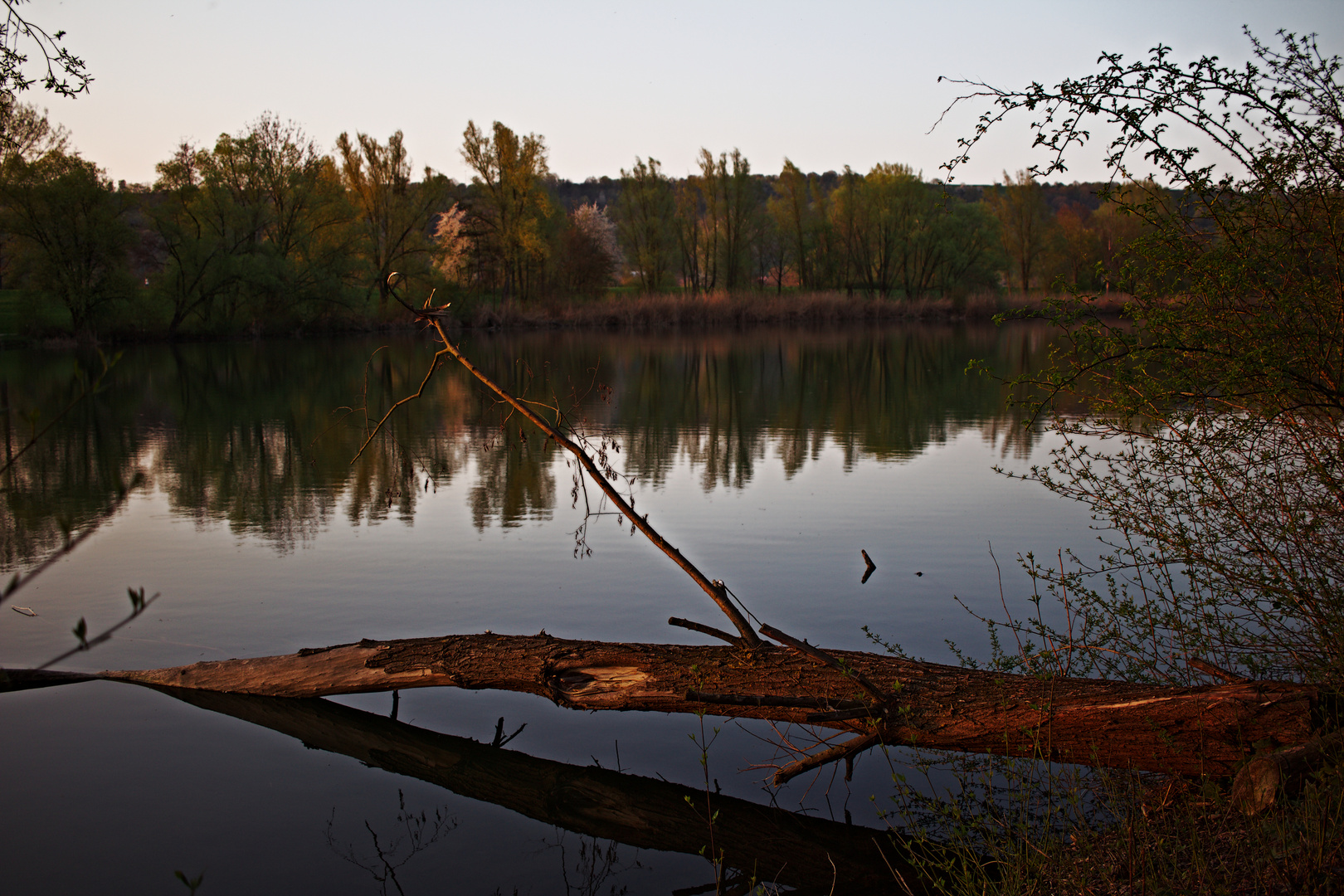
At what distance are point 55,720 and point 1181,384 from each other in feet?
22.1

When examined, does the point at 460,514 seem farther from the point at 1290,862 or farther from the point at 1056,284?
the point at 1290,862

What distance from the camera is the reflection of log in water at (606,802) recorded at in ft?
14.9

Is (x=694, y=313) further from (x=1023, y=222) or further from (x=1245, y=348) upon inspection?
(x=1245, y=348)

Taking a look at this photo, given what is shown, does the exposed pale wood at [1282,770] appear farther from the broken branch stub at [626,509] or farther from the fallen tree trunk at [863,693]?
the broken branch stub at [626,509]

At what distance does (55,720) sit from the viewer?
6.18 meters


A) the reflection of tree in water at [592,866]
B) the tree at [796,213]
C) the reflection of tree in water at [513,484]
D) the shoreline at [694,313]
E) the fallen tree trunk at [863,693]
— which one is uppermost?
the tree at [796,213]

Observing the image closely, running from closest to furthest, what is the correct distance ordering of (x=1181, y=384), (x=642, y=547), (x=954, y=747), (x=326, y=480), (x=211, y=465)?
(x=954, y=747), (x=1181, y=384), (x=642, y=547), (x=326, y=480), (x=211, y=465)

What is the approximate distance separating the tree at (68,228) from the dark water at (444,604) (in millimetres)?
24546

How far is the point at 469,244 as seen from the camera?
58688 millimetres

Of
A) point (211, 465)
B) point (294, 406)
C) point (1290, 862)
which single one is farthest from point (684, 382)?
point (1290, 862)

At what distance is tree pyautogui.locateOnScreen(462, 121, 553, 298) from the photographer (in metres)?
56.0

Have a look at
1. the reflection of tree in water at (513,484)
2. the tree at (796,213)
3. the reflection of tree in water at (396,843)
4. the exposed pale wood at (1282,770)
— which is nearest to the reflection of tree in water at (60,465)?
the reflection of tree in water at (396,843)

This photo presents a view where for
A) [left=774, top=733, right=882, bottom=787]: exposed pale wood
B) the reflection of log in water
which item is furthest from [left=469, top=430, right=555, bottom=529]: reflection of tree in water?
[left=774, top=733, right=882, bottom=787]: exposed pale wood

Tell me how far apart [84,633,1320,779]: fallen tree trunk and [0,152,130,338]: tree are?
4041 cm
